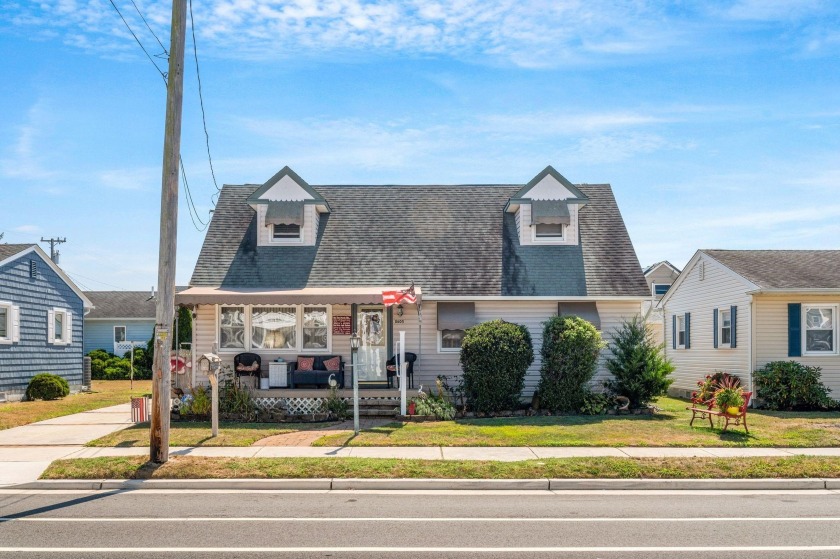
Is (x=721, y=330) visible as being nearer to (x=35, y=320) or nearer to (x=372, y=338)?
(x=372, y=338)

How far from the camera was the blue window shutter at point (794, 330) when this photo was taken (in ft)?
67.5

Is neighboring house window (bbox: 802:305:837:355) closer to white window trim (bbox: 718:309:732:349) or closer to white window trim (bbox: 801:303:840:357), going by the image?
white window trim (bbox: 801:303:840:357)

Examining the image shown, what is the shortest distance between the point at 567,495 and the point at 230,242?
1395 centimetres

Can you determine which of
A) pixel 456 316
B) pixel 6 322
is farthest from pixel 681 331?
pixel 6 322

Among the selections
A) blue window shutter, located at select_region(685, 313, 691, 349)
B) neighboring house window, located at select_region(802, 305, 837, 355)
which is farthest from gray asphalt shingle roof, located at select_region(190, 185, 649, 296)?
blue window shutter, located at select_region(685, 313, 691, 349)

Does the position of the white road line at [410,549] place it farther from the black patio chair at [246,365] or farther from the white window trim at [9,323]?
the white window trim at [9,323]

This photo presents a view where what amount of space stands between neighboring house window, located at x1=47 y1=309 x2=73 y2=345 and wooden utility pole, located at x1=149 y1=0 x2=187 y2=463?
17.6 m

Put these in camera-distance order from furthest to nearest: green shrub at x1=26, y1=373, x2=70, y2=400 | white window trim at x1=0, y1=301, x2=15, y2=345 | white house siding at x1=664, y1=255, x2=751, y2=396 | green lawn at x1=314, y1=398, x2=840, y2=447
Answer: green shrub at x1=26, y1=373, x2=70, y2=400
white window trim at x1=0, y1=301, x2=15, y2=345
white house siding at x1=664, y1=255, x2=751, y2=396
green lawn at x1=314, y1=398, x2=840, y2=447

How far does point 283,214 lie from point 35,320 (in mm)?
10818

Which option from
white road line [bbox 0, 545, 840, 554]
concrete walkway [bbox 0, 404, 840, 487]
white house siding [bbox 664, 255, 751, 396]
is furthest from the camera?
white house siding [bbox 664, 255, 751, 396]

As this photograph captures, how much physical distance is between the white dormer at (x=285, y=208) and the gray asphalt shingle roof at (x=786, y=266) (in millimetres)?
12087

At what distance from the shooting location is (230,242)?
71.5 ft

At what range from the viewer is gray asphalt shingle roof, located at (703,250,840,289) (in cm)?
2052

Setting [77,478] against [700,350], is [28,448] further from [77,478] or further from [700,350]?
[700,350]
